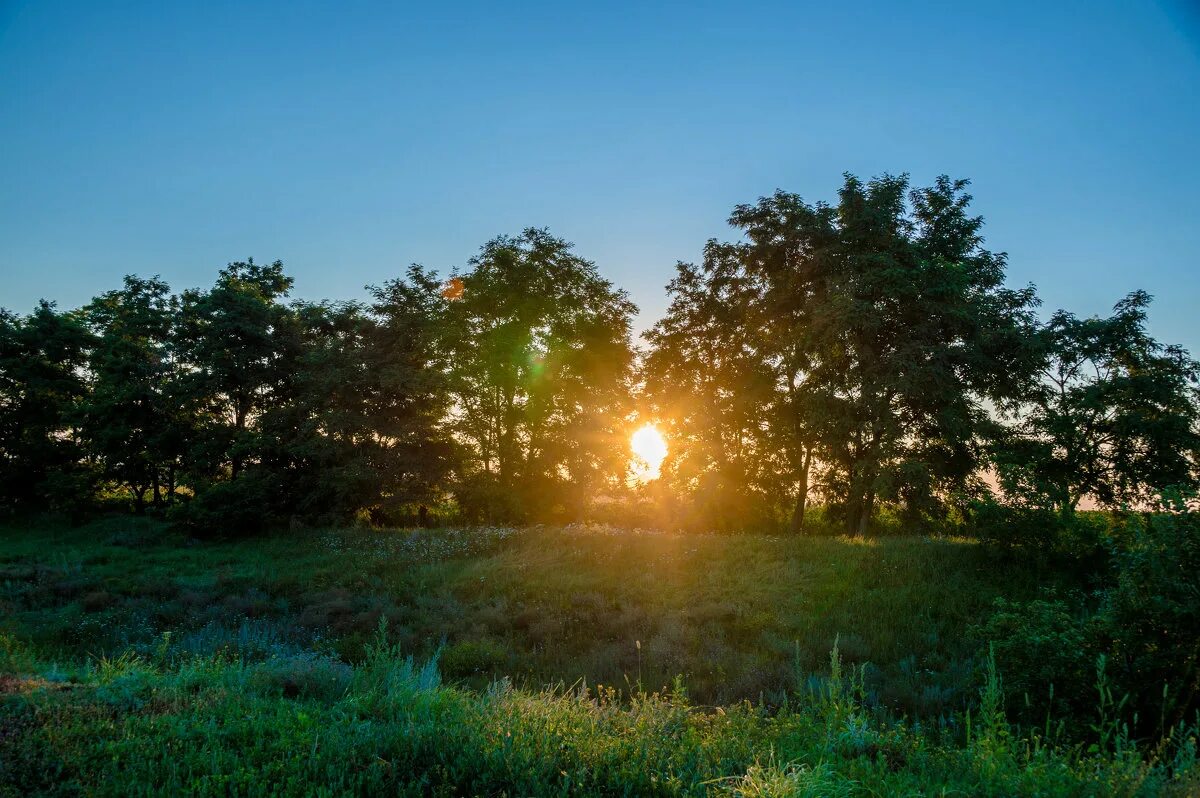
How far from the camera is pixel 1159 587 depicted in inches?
248

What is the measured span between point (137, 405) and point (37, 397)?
1001 cm

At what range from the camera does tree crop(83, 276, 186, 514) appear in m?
28.0

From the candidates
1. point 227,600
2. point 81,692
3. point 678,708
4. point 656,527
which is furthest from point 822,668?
point 656,527

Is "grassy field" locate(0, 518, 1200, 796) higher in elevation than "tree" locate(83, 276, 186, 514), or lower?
lower

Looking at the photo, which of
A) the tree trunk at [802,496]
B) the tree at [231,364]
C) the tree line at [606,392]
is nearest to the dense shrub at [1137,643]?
the tree line at [606,392]

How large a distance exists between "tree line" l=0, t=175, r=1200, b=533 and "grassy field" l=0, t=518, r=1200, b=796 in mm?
4303

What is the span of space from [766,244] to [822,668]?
19.8 m

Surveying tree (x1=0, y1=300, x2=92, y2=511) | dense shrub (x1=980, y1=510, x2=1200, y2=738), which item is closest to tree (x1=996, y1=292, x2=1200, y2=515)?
dense shrub (x1=980, y1=510, x2=1200, y2=738)

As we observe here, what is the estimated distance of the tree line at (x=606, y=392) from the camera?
20125mm

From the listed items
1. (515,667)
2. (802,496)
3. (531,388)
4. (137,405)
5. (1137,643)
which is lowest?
(515,667)

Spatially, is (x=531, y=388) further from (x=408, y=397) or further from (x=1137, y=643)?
(x=1137, y=643)

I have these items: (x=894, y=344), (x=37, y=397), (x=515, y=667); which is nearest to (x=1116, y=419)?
(x=894, y=344)

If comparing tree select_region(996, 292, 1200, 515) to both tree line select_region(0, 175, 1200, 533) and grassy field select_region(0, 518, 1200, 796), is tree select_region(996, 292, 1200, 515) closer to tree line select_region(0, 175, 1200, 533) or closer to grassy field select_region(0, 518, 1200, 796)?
tree line select_region(0, 175, 1200, 533)

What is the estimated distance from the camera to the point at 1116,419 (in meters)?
18.4
